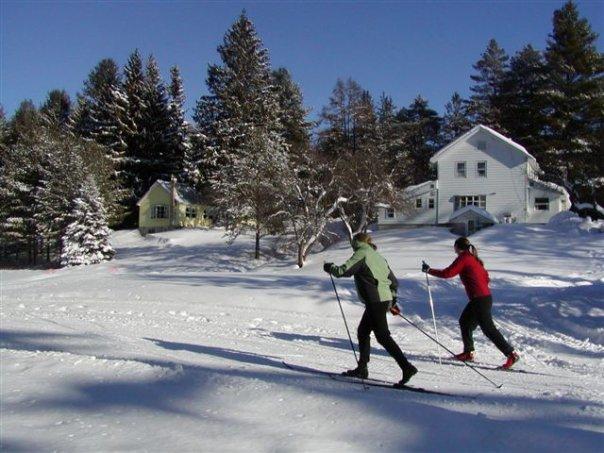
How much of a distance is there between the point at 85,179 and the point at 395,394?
3644 cm

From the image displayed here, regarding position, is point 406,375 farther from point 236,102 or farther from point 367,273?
point 236,102

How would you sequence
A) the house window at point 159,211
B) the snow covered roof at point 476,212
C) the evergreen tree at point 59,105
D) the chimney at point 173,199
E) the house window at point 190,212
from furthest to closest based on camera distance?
the evergreen tree at point 59,105 < the house window at point 190,212 < the house window at point 159,211 < the chimney at point 173,199 < the snow covered roof at point 476,212

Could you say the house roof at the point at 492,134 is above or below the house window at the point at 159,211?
above

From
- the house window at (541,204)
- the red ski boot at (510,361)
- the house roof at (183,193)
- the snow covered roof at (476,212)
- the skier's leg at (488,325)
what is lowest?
the red ski boot at (510,361)

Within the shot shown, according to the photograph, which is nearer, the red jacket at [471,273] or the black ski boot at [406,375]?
the black ski boot at [406,375]

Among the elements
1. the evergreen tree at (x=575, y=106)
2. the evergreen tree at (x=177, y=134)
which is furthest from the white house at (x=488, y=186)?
the evergreen tree at (x=177, y=134)

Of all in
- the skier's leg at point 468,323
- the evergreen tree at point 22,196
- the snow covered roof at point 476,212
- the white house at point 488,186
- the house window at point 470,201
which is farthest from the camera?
the house window at point 470,201

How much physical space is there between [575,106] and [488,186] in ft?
39.5

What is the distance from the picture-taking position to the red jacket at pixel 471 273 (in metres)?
8.38

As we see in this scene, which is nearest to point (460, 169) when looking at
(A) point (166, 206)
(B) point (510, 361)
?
(A) point (166, 206)

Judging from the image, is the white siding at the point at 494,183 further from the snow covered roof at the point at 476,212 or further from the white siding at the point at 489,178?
the snow covered roof at the point at 476,212

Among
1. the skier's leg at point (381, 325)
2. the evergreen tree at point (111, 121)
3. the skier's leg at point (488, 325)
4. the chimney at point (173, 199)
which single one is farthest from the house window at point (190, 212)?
the skier's leg at point (381, 325)

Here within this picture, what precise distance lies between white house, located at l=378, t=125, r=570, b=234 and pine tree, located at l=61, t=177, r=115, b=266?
20381mm

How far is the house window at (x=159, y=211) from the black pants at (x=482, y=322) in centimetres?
4890
